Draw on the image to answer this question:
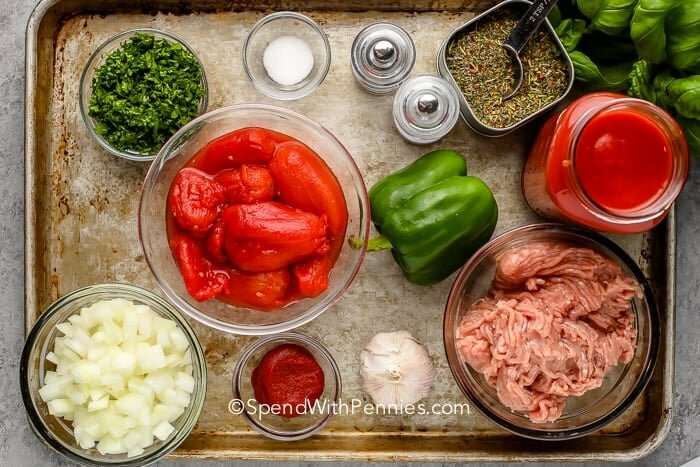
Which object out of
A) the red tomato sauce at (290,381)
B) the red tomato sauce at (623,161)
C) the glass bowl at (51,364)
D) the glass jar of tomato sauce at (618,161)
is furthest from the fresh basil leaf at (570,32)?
the glass bowl at (51,364)

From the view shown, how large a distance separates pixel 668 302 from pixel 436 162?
2.94ft

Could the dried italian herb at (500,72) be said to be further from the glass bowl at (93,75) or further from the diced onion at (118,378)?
the diced onion at (118,378)

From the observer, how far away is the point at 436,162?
7.38 ft

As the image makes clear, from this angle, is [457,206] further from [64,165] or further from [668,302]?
[64,165]

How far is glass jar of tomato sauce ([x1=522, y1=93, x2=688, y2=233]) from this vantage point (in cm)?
195

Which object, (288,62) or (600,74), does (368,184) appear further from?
(600,74)

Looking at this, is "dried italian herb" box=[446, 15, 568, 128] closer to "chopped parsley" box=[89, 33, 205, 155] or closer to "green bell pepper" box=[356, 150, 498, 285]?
"green bell pepper" box=[356, 150, 498, 285]

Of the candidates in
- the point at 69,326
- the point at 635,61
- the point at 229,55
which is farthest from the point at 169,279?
the point at 635,61

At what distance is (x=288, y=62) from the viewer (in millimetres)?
2307

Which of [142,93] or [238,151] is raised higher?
[142,93]

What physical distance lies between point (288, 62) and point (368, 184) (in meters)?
0.48

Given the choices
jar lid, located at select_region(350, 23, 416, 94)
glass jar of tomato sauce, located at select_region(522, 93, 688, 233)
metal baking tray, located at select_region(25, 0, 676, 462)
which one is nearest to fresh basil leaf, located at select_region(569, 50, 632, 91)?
glass jar of tomato sauce, located at select_region(522, 93, 688, 233)

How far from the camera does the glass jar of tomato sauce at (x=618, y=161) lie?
1.95 m

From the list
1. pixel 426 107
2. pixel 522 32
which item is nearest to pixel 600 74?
pixel 522 32
